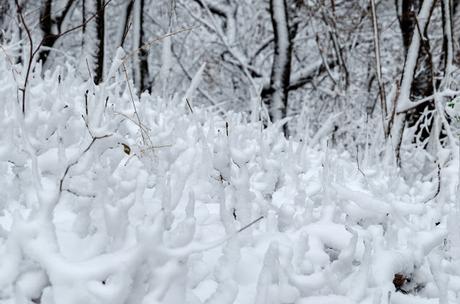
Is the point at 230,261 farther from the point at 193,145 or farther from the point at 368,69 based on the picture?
the point at 368,69

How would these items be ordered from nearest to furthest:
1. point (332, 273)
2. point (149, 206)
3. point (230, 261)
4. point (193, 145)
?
point (230, 261) → point (332, 273) → point (149, 206) → point (193, 145)

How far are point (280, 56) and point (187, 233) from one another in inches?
288

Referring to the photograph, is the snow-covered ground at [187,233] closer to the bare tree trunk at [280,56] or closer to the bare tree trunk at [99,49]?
the bare tree trunk at [99,49]

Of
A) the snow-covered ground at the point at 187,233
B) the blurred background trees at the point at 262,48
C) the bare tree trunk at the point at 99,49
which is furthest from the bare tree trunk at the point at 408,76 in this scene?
the bare tree trunk at the point at 99,49

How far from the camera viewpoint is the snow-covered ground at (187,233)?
3.45 feet

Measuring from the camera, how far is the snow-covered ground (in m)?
1.05

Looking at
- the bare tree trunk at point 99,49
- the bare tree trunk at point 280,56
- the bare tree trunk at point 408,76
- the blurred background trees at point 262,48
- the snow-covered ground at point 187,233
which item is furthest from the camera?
the bare tree trunk at point 280,56

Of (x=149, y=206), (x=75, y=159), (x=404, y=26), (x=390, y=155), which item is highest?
(x=404, y=26)

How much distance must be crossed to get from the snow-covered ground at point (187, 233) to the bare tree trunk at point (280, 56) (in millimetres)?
6142

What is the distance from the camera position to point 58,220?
53.2 inches

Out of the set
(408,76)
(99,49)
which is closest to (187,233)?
(408,76)

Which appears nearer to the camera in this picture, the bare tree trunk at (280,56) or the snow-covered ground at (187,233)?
the snow-covered ground at (187,233)

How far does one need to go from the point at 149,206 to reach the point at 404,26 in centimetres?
503

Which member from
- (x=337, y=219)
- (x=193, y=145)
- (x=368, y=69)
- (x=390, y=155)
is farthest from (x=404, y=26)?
(x=368, y=69)
